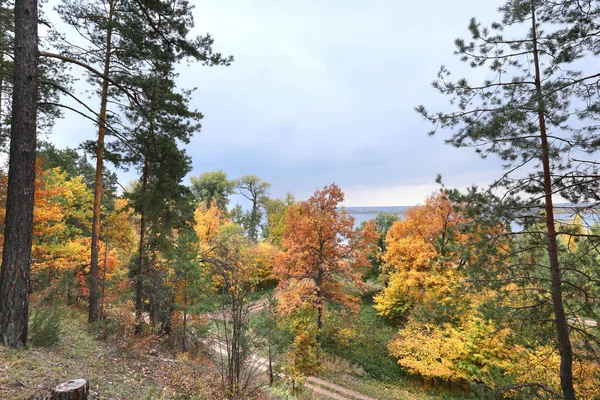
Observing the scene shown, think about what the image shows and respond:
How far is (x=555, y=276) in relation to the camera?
5109 millimetres

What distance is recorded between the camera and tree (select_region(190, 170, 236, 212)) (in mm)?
41406

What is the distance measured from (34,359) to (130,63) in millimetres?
7871

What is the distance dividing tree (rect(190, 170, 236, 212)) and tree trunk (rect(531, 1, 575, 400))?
1533 inches

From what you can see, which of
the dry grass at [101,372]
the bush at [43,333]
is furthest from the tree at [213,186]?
the bush at [43,333]

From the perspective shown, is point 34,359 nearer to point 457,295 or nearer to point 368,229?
point 457,295

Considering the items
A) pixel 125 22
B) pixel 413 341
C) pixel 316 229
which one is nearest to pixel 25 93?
pixel 125 22

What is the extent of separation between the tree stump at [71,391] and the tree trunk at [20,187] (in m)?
2.40

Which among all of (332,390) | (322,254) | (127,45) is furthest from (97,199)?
(332,390)

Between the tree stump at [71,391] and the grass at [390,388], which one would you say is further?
the grass at [390,388]

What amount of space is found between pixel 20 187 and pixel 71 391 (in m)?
3.35

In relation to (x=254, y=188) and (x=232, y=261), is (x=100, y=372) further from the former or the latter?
(x=254, y=188)

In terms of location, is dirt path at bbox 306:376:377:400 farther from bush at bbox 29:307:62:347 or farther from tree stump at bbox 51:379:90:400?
tree stump at bbox 51:379:90:400

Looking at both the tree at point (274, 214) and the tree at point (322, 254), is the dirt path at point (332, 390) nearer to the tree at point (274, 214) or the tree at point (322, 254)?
the tree at point (322, 254)

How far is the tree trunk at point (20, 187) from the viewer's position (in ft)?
14.2
